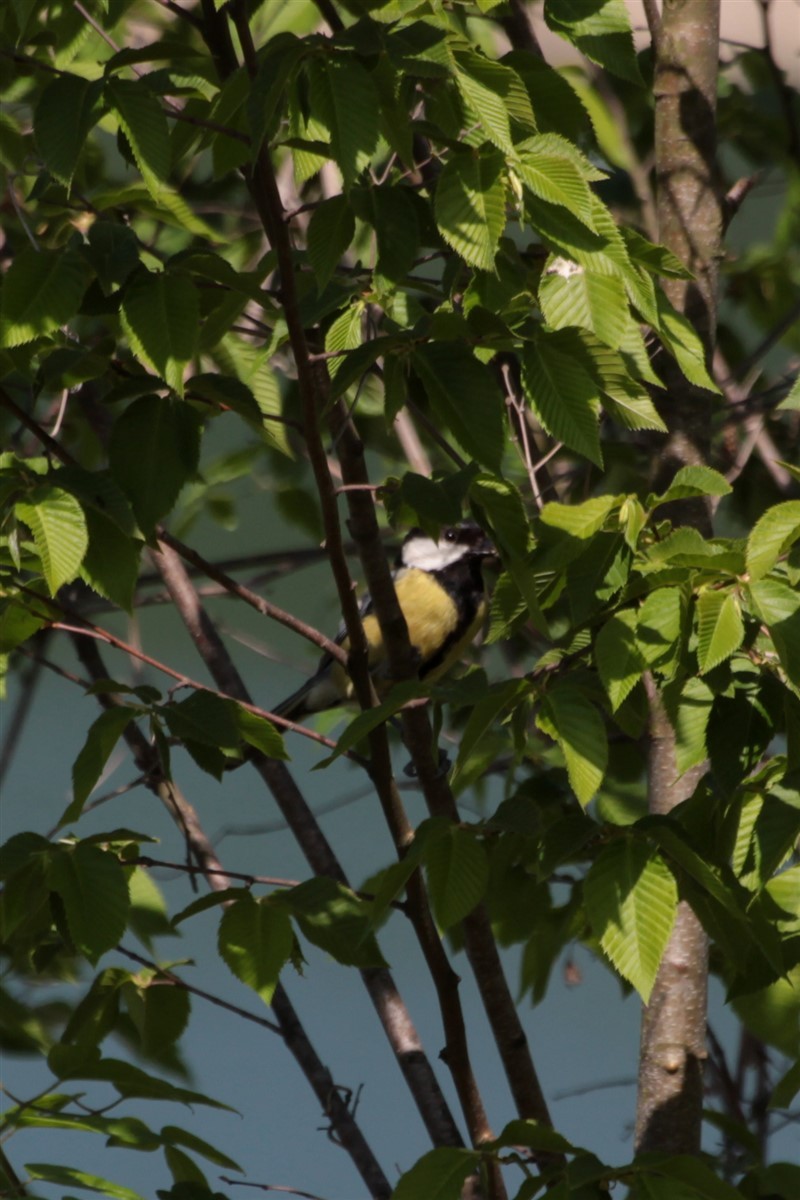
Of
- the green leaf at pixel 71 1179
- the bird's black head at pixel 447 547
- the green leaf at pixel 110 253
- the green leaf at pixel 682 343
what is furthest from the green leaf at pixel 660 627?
the bird's black head at pixel 447 547

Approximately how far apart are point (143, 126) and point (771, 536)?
24.4 inches

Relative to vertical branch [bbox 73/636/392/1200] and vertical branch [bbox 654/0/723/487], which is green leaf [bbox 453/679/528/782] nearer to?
vertical branch [bbox 73/636/392/1200]

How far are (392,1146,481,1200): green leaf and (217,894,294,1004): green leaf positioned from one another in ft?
0.72

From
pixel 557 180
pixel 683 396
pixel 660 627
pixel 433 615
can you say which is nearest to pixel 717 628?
pixel 660 627

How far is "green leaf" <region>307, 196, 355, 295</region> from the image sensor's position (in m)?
1.32

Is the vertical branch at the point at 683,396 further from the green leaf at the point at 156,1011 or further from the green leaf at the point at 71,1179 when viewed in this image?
the green leaf at the point at 71,1179

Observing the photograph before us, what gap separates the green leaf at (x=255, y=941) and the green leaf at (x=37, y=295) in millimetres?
581

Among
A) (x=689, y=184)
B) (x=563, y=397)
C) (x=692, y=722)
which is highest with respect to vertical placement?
(x=689, y=184)

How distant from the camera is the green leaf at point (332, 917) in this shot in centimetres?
148

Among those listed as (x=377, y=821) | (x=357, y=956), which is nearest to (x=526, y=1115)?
(x=357, y=956)

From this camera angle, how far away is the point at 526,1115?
1.77 m

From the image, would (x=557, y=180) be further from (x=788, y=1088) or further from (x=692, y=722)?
(x=788, y=1088)

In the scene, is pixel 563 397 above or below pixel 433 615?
below

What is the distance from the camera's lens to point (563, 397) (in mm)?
1299
